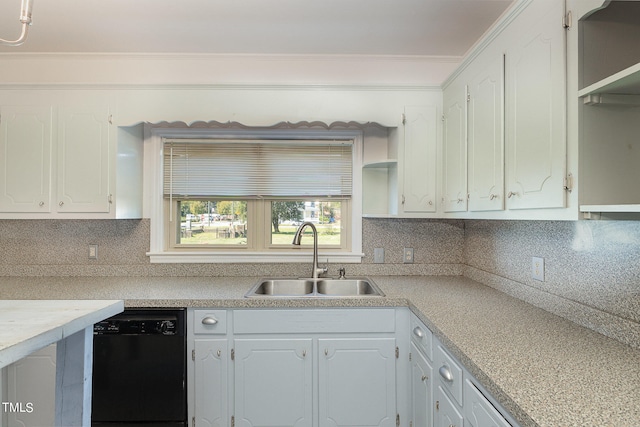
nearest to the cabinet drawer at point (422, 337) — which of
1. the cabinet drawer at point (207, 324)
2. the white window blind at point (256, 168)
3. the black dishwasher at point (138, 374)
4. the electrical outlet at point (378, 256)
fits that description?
the electrical outlet at point (378, 256)

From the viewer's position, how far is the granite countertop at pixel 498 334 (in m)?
0.87

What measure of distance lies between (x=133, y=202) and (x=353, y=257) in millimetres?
1590

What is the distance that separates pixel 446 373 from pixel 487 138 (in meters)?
1.08

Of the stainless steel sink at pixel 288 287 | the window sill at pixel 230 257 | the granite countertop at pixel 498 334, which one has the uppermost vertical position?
the window sill at pixel 230 257

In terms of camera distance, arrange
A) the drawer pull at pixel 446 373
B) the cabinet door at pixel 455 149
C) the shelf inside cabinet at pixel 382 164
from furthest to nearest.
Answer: the shelf inside cabinet at pixel 382 164
the cabinet door at pixel 455 149
the drawer pull at pixel 446 373

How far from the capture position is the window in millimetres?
2574

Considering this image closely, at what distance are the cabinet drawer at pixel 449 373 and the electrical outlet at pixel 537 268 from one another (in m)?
0.69

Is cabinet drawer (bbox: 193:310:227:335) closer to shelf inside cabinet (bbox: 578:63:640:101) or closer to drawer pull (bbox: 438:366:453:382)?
drawer pull (bbox: 438:366:453:382)

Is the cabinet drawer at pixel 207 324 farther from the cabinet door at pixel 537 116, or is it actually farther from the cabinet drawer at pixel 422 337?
the cabinet door at pixel 537 116

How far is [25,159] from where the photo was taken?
2201 mm

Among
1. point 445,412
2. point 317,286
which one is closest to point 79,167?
point 317,286

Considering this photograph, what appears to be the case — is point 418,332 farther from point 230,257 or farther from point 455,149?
point 230,257

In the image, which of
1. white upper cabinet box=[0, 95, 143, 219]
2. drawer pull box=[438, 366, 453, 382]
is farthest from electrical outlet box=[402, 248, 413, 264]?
white upper cabinet box=[0, 95, 143, 219]

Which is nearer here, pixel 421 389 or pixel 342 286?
pixel 421 389
